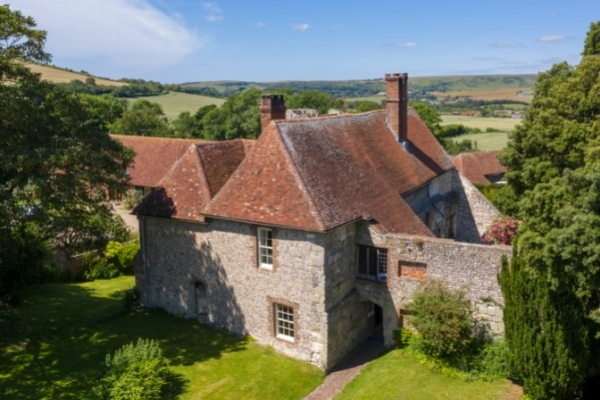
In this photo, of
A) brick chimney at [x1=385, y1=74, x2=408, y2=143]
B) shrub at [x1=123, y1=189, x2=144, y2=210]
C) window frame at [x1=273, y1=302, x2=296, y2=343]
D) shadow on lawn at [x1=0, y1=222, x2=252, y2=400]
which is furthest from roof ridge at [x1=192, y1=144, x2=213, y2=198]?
shrub at [x1=123, y1=189, x2=144, y2=210]

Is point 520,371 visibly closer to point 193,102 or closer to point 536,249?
point 536,249

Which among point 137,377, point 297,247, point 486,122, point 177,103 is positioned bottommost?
point 137,377

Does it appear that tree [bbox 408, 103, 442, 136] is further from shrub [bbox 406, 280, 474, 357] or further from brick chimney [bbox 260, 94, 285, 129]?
shrub [bbox 406, 280, 474, 357]

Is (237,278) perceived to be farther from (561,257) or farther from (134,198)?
(134,198)

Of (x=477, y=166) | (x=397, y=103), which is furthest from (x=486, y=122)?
(x=397, y=103)

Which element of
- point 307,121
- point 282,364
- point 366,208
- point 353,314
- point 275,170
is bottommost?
point 282,364

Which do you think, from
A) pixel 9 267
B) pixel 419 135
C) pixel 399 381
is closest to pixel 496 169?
pixel 419 135
